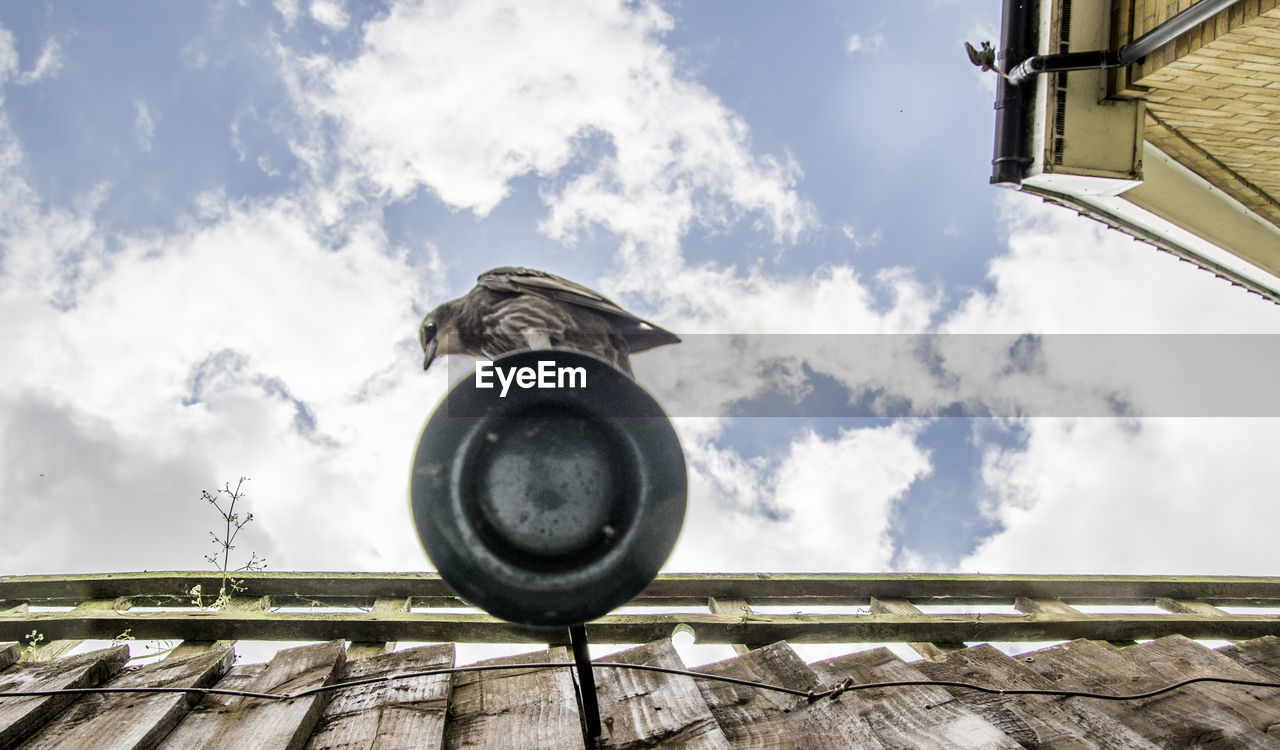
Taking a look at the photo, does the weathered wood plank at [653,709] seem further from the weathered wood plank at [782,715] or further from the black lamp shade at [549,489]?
the black lamp shade at [549,489]

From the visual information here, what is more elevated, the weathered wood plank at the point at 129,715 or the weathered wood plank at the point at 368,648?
the weathered wood plank at the point at 129,715

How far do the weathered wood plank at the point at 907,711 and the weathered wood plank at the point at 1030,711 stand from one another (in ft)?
0.24

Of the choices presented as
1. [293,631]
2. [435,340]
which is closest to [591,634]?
[293,631]

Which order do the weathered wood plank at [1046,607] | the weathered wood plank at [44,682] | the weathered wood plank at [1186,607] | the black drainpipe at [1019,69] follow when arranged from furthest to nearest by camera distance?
the black drainpipe at [1019,69] → the weathered wood plank at [1186,607] → the weathered wood plank at [1046,607] → the weathered wood plank at [44,682]

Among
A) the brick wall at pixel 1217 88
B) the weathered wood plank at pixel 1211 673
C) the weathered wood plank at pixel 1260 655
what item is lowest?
the weathered wood plank at pixel 1260 655

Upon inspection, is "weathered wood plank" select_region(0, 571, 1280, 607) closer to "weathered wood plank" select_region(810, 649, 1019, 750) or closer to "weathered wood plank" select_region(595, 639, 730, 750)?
"weathered wood plank" select_region(595, 639, 730, 750)

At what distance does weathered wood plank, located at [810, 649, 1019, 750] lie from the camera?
6.59 ft

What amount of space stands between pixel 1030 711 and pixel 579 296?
2.16 meters

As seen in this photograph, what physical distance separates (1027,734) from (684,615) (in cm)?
137

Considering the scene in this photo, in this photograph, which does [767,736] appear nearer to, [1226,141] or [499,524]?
[499,524]

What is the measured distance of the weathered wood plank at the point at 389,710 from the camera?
6.25ft

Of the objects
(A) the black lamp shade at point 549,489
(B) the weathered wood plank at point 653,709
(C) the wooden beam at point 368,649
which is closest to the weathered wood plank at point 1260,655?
(B) the weathered wood plank at point 653,709

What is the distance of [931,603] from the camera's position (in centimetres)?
342

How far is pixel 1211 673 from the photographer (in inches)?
102
